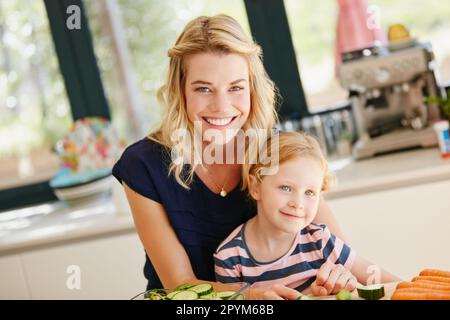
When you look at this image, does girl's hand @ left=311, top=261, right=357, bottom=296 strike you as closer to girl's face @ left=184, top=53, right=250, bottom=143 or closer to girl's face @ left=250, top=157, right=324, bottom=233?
girl's face @ left=250, top=157, right=324, bottom=233

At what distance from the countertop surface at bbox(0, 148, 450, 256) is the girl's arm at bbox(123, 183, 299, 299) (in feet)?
2.60

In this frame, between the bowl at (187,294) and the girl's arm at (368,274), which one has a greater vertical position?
the bowl at (187,294)

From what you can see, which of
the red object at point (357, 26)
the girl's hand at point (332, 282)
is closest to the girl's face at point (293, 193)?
the girl's hand at point (332, 282)

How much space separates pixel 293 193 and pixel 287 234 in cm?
10

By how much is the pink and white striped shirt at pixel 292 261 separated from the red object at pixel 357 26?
1.40 metres

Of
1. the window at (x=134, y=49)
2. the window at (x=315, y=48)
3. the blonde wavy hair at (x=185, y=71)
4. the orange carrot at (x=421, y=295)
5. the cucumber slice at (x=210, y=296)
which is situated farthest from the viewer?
the window at (x=134, y=49)

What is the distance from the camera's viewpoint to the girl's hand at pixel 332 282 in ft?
4.31

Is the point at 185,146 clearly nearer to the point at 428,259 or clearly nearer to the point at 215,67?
the point at 215,67

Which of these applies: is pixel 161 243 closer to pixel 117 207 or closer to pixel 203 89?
pixel 203 89

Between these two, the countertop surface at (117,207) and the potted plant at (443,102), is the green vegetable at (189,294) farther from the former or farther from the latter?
the potted plant at (443,102)

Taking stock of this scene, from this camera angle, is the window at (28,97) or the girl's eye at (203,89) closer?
the girl's eye at (203,89)

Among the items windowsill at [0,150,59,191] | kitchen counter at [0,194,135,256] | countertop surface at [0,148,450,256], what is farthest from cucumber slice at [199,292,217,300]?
windowsill at [0,150,59,191]

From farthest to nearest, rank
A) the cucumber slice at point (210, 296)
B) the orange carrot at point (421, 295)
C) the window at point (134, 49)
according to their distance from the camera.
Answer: the window at point (134, 49)
the cucumber slice at point (210, 296)
the orange carrot at point (421, 295)
